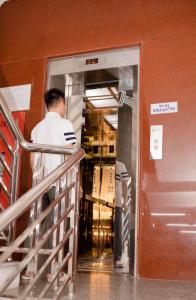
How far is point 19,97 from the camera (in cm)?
441

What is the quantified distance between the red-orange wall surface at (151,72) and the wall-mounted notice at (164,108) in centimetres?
4

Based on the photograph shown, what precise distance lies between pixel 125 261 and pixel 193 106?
5.29ft

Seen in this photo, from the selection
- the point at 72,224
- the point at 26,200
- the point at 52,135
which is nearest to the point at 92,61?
the point at 52,135

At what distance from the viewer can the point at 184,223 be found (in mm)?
3406

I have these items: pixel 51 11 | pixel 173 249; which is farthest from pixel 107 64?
pixel 173 249

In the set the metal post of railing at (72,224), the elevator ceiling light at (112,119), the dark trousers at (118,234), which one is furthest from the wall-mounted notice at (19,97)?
the metal post of railing at (72,224)

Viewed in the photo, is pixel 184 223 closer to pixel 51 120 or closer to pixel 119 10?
pixel 51 120

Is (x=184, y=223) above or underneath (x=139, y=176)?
underneath

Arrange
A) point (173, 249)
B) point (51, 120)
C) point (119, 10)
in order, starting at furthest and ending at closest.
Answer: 1. point (119, 10)
2. point (173, 249)
3. point (51, 120)

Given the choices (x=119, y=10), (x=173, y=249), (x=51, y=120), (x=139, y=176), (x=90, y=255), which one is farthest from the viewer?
(x=90, y=255)

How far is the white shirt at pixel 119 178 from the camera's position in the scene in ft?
12.6

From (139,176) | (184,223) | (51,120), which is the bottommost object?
(184,223)

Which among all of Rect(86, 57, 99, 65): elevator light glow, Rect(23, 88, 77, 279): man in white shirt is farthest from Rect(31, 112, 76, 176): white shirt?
Rect(86, 57, 99, 65): elevator light glow

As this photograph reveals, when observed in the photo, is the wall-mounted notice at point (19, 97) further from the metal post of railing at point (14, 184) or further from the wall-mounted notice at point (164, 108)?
the metal post of railing at point (14, 184)
